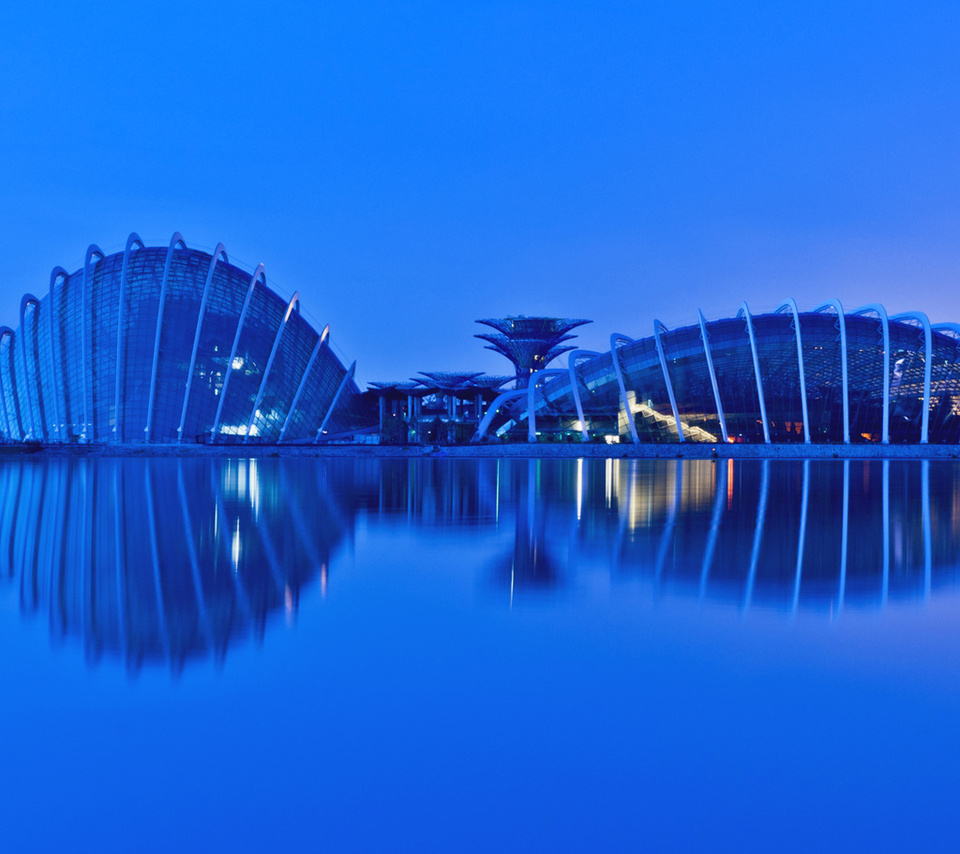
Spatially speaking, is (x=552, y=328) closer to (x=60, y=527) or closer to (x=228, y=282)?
(x=228, y=282)

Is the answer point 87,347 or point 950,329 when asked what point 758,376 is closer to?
point 950,329

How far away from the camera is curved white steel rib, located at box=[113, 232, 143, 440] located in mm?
74625

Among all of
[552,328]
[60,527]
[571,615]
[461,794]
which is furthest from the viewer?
[552,328]

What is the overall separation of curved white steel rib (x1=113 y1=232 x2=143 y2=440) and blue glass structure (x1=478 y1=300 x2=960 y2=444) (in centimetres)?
3476

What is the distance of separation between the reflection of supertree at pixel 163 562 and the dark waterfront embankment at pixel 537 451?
135 ft

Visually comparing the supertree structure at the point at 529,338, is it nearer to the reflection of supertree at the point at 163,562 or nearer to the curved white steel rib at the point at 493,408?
the curved white steel rib at the point at 493,408

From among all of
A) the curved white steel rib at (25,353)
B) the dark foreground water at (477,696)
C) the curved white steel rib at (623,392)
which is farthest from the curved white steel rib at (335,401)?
the dark foreground water at (477,696)

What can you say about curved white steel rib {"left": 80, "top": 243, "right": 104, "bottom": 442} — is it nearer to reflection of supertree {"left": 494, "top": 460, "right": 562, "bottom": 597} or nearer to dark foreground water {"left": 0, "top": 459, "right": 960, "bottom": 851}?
reflection of supertree {"left": 494, "top": 460, "right": 562, "bottom": 597}

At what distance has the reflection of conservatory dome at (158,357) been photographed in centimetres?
7588

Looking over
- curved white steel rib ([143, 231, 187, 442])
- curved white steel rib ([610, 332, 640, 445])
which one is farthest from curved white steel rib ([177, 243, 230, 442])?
curved white steel rib ([610, 332, 640, 445])

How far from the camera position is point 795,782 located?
442 centimetres

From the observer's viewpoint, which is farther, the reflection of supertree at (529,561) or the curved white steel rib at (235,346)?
the curved white steel rib at (235,346)

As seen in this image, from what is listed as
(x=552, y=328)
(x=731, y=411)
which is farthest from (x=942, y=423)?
(x=552, y=328)

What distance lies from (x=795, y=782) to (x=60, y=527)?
1406 cm
